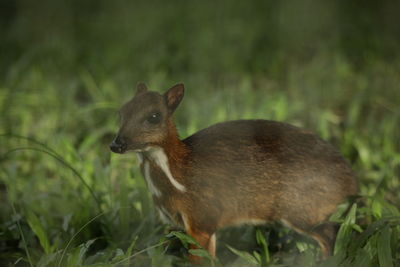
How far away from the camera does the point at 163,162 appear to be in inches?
119

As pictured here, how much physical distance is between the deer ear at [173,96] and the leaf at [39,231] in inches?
39.3

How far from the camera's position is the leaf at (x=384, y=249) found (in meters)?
2.80

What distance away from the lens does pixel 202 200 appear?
10.2 ft

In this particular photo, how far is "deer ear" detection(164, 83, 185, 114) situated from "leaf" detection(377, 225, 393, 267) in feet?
3.78

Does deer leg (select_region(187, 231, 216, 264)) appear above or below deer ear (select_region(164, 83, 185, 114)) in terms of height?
below

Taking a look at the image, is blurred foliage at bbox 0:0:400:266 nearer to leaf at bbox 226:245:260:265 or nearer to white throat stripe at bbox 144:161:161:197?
leaf at bbox 226:245:260:265

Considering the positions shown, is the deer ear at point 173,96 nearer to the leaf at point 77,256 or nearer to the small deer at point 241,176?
the small deer at point 241,176

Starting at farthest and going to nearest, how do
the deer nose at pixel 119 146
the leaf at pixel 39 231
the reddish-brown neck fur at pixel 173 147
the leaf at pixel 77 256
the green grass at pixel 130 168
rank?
the leaf at pixel 39 231, the green grass at pixel 130 168, the reddish-brown neck fur at pixel 173 147, the leaf at pixel 77 256, the deer nose at pixel 119 146

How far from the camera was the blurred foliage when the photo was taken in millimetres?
3334

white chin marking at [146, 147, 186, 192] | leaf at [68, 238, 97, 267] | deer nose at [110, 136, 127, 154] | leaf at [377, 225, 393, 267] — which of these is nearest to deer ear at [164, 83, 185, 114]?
white chin marking at [146, 147, 186, 192]

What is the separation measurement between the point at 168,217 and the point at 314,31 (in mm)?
4370

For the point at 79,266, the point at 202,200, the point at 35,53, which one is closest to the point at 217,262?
the point at 202,200

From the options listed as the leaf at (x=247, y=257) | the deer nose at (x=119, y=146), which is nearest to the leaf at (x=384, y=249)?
the leaf at (x=247, y=257)

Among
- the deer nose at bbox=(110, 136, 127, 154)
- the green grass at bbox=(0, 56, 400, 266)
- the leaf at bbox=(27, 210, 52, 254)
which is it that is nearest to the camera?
the deer nose at bbox=(110, 136, 127, 154)
